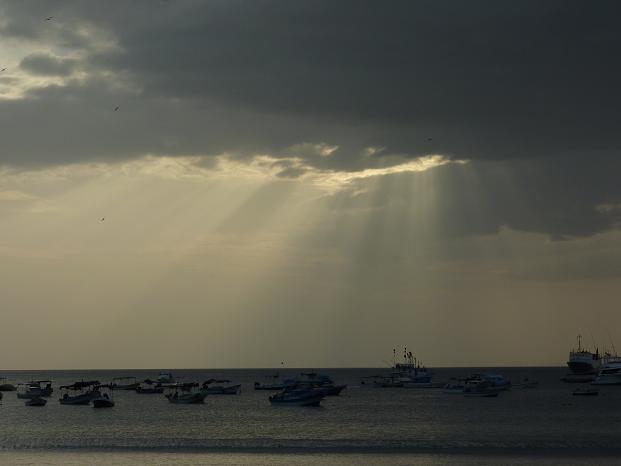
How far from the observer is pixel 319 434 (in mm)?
87438

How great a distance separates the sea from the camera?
67.9m

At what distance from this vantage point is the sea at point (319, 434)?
6788cm

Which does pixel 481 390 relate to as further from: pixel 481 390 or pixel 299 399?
pixel 299 399

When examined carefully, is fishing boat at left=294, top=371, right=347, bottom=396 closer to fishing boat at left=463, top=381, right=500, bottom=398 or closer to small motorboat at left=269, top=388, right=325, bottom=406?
small motorboat at left=269, top=388, right=325, bottom=406

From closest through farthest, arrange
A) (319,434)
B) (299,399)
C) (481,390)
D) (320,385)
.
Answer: (319,434) → (299,399) → (481,390) → (320,385)

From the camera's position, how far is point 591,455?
6831 cm

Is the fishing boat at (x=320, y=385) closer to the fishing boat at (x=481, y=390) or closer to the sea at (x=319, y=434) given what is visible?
the sea at (x=319, y=434)

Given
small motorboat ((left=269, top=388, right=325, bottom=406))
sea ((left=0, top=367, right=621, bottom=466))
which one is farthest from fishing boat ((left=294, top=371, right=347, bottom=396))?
sea ((left=0, top=367, right=621, bottom=466))

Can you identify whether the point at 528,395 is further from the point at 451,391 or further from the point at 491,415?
the point at 491,415

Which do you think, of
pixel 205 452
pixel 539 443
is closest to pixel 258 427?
pixel 205 452

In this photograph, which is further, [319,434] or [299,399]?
[299,399]

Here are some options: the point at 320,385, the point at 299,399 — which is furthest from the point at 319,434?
the point at 320,385

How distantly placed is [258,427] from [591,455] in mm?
40463

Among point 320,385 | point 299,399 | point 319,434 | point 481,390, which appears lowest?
point 319,434
